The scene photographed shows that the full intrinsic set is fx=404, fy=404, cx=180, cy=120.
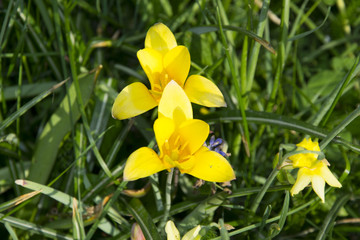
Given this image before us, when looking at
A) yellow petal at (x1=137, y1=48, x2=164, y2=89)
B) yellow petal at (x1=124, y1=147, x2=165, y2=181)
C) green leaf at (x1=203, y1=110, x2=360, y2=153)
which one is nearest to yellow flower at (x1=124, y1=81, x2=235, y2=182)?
yellow petal at (x1=124, y1=147, x2=165, y2=181)

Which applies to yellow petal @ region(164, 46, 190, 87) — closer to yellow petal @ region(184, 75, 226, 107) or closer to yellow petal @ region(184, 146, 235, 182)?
yellow petal @ region(184, 75, 226, 107)

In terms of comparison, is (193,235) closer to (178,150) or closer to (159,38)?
(178,150)

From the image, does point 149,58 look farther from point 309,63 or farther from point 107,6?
point 309,63

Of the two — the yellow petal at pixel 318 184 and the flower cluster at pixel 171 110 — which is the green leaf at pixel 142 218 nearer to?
the flower cluster at pixel 171 110

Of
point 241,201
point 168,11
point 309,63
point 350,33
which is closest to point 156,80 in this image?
point 241,201

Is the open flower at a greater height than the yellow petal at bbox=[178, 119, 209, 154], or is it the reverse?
the yellow petal at bbox=[178, 119, 209, 154]

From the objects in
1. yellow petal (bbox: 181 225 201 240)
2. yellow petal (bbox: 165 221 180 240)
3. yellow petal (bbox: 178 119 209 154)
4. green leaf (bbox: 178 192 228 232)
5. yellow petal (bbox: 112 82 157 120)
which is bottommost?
green leaf (bbox: 178 192 228 232)

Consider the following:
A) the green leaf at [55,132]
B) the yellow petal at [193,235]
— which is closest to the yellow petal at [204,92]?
the yellow petal at [193,235]

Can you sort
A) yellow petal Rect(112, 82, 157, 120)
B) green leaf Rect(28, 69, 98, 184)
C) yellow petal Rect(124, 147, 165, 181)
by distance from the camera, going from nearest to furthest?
yellow petal Rect(124, 147, 165, 181) → yellow petal Rect(112, 82, 157, 120) → green leaf Rect(28, 69, 98, 184)
